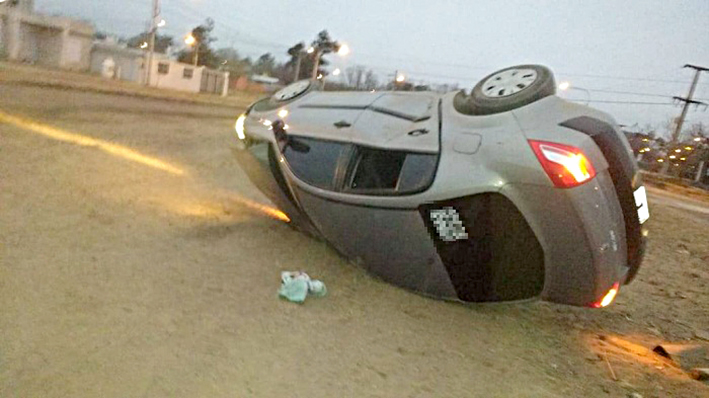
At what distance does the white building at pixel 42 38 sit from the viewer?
3984 centimetres

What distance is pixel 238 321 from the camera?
4137 millimetres

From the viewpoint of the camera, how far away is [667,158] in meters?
43.5

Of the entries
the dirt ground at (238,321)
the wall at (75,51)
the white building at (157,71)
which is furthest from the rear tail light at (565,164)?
the wall at (75,51)

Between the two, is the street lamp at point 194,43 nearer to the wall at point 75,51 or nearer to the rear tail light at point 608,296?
the wall at point 75,51

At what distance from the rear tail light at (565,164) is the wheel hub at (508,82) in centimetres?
68

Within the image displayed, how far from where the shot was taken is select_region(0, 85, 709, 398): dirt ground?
3.41 meters

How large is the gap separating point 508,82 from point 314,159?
5.84ft

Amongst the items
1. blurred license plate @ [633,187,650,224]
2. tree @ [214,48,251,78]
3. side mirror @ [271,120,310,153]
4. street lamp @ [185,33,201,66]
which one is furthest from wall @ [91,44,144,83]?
blurred license plate @ [633,187,650,224]

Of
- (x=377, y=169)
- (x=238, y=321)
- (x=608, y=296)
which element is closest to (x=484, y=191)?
(x=377, y=169)

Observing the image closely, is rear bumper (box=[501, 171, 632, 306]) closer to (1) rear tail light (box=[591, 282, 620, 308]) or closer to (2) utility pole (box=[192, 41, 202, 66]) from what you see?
(1) rear tail light (box=[591, 282, 620, 308])

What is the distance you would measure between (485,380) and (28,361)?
2.70 meters

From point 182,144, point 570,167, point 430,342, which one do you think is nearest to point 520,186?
point 570,167

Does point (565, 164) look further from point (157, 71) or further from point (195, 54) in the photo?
point (195, 54)

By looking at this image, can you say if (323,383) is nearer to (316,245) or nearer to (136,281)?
(136,281)
